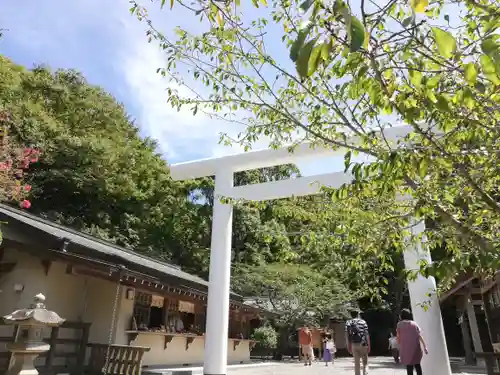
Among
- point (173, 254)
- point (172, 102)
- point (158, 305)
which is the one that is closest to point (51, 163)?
point (173, 254)

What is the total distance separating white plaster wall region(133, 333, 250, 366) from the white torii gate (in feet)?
4.49

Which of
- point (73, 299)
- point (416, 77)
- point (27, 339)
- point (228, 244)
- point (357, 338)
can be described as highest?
point (228, 244)

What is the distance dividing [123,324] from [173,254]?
475 inches

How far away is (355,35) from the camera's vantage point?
1.17m

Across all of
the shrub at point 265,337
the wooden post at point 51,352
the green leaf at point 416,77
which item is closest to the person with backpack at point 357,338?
the wooden post at point 51,352

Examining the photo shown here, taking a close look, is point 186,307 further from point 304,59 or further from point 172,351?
point 304,59

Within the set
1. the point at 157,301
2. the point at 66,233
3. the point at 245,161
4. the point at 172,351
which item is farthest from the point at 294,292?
the point at 66,233

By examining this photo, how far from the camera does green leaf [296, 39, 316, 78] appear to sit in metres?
1.26

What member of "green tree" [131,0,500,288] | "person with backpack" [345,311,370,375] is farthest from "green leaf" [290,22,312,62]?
"person with backpack" [345,311,370,375]

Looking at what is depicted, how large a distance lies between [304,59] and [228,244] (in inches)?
302

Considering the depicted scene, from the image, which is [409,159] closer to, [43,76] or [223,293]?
[223,293]

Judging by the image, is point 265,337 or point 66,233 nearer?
point 66,233

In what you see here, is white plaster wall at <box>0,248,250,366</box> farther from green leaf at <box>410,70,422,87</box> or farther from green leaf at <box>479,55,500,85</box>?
green leaf at <box>479,55,500,85</box>

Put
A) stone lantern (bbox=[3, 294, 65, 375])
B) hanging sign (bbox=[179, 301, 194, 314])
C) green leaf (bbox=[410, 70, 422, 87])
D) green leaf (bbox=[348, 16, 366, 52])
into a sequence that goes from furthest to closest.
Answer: hanging sign (bbox=[179, 301, 194, 314])
stone lantern (bbox=[3, 294, 65, 375])
green leaf (bbox=[410, 70, 422, 87])
green leaf (bbox=[348, 16, 366, 52])
